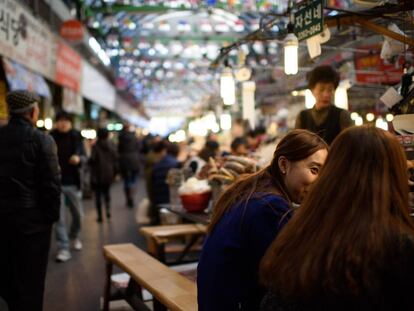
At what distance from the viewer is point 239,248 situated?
91.7 inches


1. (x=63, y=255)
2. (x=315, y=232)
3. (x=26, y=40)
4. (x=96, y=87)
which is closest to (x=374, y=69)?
(x=63, y=255)

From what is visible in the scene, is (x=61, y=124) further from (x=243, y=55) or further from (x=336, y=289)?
(x=336, y=289)

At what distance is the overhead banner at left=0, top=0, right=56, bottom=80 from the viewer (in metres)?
9.07

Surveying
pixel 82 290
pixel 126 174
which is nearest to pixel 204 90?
pixel 126 174

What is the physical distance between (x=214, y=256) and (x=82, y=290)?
4.49 m

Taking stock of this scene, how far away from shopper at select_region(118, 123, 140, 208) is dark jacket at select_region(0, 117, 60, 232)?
391 inches

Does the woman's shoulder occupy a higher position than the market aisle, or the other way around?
the woman's shoulder

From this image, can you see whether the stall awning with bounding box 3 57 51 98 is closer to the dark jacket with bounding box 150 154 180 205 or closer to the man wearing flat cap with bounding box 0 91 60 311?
the dark jacket with bounding box 150 154 180 205

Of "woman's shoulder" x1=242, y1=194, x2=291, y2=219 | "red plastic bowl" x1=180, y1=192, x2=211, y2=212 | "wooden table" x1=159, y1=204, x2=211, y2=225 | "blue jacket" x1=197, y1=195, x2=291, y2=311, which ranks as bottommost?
"wooden table" x1=159, y1=204, x2=211, y2=225

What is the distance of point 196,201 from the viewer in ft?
18.6

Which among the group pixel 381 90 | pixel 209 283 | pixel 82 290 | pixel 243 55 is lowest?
pixel 82 290

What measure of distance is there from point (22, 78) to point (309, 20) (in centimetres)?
683

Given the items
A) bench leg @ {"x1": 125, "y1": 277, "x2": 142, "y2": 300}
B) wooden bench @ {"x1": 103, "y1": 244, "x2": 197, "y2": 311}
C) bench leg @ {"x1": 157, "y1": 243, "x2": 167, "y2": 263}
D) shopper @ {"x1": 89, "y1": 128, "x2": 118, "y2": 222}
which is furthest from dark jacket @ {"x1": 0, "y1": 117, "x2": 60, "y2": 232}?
shopper @ {"x1": 89, "y1": 128, "x2": 118, "y2": 222}

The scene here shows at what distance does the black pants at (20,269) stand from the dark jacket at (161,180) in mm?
5064
